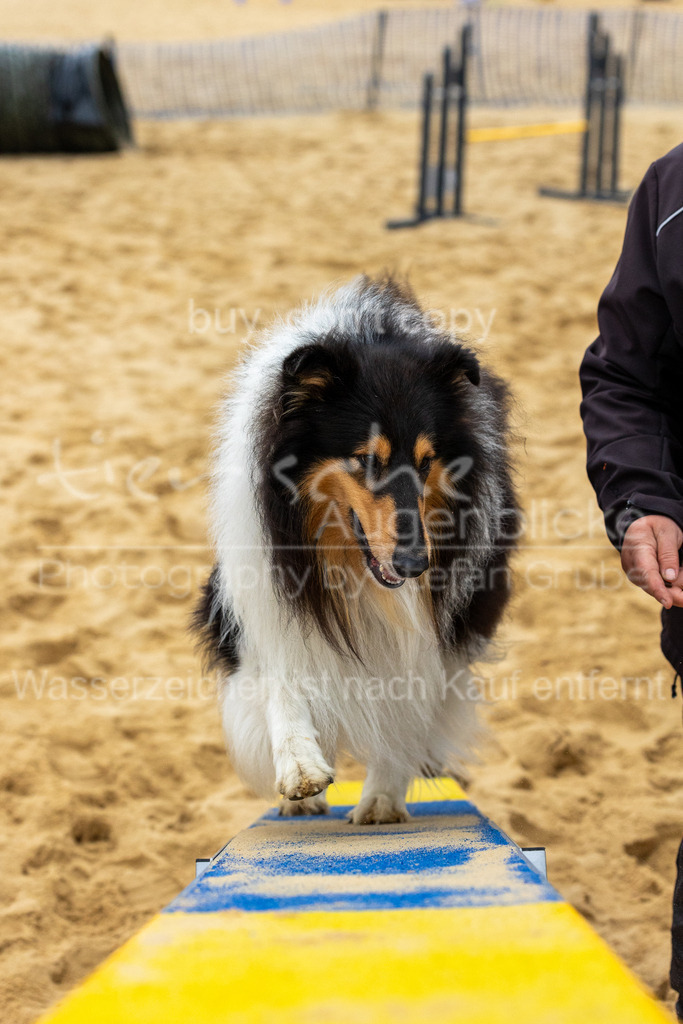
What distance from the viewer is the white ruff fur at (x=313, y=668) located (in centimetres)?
228

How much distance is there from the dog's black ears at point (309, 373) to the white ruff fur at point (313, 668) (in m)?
0.11

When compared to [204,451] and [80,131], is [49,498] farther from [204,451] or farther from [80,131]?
[80,131]

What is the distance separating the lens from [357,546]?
221cm

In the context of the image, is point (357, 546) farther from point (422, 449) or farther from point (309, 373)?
point (309, 373)

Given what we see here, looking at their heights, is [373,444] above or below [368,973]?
above

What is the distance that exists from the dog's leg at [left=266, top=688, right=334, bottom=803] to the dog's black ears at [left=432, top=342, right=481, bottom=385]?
2.72ft

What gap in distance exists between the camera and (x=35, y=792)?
9.76 ft

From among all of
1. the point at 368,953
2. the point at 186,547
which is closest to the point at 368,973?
the point at 368,953

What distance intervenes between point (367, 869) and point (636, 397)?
105cm

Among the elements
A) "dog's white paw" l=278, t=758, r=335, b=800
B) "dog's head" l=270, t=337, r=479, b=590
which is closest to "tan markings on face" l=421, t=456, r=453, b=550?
"dog's head" l=270, t=337, r=479, b=590

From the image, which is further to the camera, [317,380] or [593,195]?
[593,195]

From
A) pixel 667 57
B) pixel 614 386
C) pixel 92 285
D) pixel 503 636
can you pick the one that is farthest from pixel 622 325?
pixel 667 57

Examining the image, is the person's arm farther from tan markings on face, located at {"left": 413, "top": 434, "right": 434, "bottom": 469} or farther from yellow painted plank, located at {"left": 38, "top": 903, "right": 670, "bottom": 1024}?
yellow painted plank, located at {"left": 38, "top": 903, "right": 670, "bottom": 1024}

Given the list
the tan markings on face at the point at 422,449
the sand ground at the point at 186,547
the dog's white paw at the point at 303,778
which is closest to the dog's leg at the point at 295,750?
the dog's white paw at the point at 303,778
